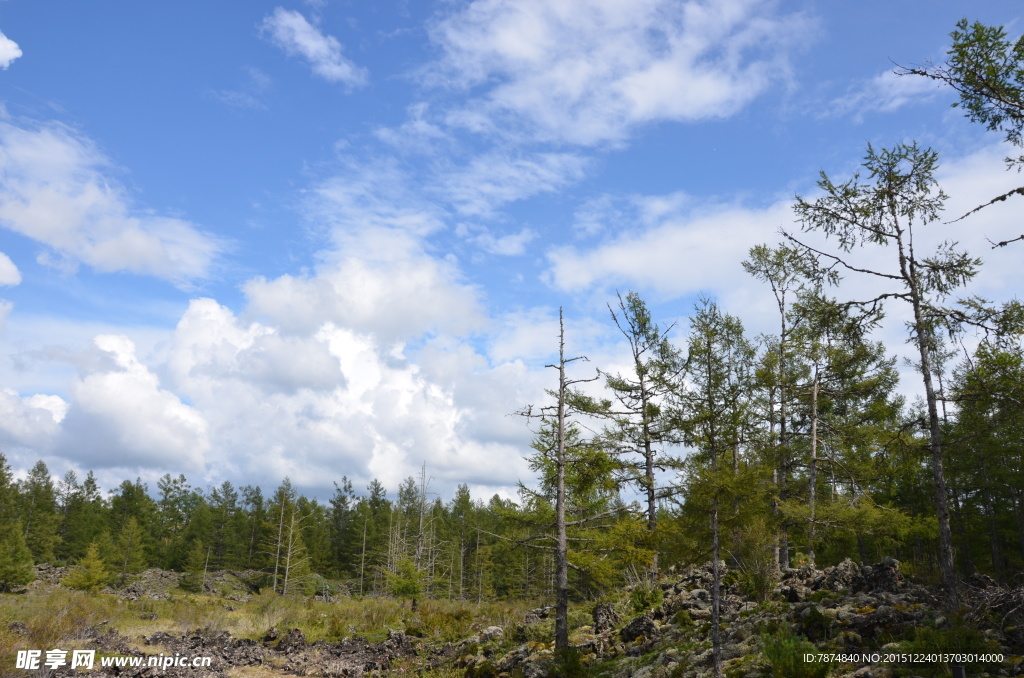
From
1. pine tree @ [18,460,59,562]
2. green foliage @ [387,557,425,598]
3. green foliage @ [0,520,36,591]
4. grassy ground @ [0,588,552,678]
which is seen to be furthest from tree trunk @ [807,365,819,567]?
pine tree @ [18,460,59,562]

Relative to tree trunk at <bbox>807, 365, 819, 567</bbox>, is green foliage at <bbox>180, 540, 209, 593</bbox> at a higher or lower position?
lower

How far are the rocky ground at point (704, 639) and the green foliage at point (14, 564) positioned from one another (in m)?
31.2

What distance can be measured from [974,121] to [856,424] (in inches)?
548

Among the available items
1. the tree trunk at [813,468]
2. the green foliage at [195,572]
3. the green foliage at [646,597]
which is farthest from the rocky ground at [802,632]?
the green foliage at [195,572]

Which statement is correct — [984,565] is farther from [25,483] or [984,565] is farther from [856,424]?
[25,483]

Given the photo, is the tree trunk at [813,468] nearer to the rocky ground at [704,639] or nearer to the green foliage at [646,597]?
the rocky ground at [704,639]

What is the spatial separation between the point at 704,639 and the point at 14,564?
51.6m

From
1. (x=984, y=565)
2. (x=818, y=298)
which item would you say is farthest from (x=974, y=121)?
(x=984, y=565)

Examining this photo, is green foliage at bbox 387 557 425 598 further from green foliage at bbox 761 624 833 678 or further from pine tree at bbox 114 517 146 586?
pine tree at bbox 114 517 146 586

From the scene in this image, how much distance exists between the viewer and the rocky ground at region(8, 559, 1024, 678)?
9508mm

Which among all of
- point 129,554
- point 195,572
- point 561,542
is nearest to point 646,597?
point 561,542

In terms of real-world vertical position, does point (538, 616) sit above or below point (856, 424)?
below

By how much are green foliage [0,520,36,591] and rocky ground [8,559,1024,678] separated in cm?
3122

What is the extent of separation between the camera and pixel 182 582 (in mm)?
54344
